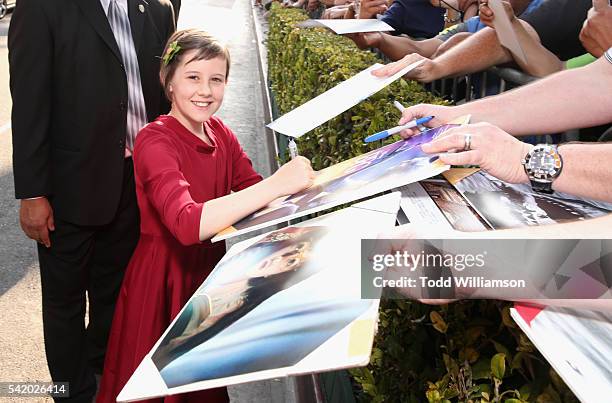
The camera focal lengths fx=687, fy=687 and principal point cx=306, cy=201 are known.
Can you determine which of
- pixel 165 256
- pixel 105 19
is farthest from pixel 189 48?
pixel 165 256

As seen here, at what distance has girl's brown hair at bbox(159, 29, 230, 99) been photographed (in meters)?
2.50

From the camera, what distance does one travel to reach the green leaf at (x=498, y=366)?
4.36 ft

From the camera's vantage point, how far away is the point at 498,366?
134 cm

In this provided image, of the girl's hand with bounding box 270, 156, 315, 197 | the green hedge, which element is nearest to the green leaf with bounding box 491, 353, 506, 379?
the green hedge

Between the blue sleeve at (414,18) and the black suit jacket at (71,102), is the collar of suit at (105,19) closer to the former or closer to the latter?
the black suit jacket at (71,102)

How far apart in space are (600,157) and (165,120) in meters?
1.55

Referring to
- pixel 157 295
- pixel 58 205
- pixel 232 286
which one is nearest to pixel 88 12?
pixel 58 205

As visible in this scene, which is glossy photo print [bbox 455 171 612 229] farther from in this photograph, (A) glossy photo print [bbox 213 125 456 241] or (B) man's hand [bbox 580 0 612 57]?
(B) man's hand [bbox 580 0 612 57]

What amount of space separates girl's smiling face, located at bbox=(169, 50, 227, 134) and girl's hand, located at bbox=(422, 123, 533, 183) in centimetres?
120

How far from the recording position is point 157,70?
309cm

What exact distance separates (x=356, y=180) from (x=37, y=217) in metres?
1.71

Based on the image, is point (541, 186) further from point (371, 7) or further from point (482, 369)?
point (371, 7)

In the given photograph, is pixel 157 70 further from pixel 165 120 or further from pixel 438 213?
pixel 438 213

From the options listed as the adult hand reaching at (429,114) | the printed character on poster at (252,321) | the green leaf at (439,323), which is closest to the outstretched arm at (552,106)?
the adult hand reaching at (429,114)
